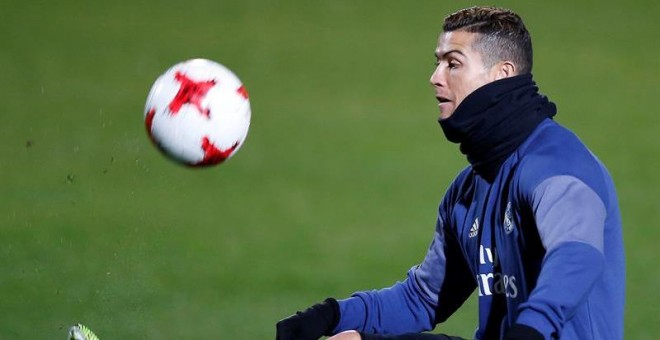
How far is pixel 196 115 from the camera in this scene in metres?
5.05

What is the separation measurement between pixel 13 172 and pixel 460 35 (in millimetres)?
5328

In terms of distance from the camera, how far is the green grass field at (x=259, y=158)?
24.9ft

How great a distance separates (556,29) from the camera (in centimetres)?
1220

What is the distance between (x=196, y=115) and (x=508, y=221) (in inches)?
52.4

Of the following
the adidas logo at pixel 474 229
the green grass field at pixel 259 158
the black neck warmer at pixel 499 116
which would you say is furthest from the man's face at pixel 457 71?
the green grass field at pixel 259 158

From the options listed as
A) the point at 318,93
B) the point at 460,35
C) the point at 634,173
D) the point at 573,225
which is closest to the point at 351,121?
the point at 318,93

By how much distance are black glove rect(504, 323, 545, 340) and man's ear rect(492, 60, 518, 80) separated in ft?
3.86

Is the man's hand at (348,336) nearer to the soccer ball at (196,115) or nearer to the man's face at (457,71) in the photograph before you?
the man's face at (457,71)

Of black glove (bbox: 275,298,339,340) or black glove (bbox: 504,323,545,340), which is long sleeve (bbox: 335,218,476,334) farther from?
black glove (bbox: 504,323,545,340)

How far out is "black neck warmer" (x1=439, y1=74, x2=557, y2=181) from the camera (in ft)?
14.8

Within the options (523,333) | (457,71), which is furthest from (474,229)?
(523,333)

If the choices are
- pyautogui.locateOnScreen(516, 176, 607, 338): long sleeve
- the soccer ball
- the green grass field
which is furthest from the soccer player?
the green grass field

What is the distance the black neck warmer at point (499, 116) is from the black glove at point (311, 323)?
847mm

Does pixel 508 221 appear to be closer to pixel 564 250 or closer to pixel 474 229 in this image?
pixel 474 229
